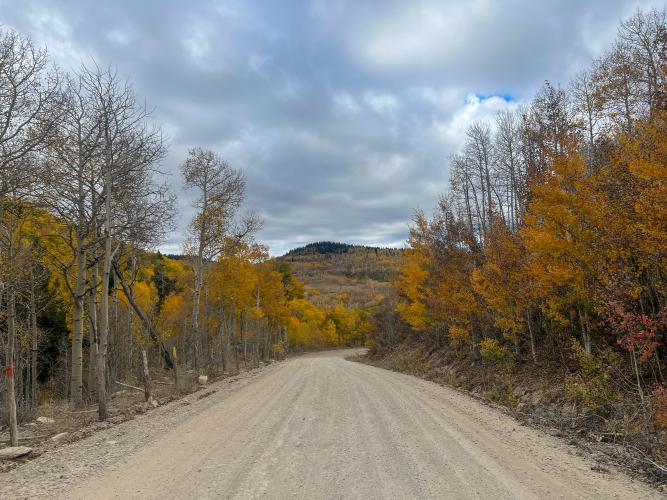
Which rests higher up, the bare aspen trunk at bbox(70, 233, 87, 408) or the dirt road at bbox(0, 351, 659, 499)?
the bare aspen trunk at bbox(70, 233, 87, 408)

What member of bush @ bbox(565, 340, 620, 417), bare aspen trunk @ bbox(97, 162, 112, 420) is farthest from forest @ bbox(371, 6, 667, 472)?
bare aspen trunk @ bbox(97, 162, 112, 420)

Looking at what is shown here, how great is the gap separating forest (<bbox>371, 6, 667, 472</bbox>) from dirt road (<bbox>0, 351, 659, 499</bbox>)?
1882 millimetres

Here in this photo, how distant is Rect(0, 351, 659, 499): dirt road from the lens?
5.52m

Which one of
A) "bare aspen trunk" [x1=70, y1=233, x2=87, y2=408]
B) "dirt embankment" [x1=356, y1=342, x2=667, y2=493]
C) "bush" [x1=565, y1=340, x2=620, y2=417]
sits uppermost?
"bare aspen trunk" [x1=70, y1=233, x2=87, y2=408]

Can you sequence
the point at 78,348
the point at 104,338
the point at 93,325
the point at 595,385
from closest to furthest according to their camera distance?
the point at 595,385
the point at 104,338
the point at 78,348
the point at 93,325

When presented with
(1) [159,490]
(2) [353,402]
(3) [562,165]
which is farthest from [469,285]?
(1) [159,490]

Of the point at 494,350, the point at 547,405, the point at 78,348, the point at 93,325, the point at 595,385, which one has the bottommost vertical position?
the point at 547,405

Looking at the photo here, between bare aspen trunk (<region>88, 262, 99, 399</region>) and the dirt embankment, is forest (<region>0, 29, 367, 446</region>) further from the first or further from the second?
the dirt embankment

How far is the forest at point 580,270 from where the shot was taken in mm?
9391

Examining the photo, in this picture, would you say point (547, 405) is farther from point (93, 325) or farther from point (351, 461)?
point (93, 325)

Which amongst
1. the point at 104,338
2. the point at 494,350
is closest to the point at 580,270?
the point at 494,350

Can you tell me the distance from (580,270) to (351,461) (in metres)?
8.65

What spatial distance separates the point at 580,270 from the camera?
38.5 ft

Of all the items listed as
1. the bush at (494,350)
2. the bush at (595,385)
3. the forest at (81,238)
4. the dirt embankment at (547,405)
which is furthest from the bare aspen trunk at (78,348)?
the bush at (494,350)
